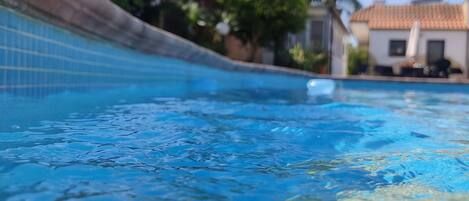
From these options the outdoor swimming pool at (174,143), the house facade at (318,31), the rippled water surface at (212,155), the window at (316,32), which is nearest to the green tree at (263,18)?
the house facade at (318,31)

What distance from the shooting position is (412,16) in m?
30.2

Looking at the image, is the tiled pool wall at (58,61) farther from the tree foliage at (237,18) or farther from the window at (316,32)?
the window at (316,32)

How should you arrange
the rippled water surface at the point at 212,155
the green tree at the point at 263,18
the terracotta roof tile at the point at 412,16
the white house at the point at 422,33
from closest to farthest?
the rippled water surface at the point at 212,155 < the green tree at the point at 263,18 < the white house at the point at 422,33 < the terracotta roof tile at the point at 412,16

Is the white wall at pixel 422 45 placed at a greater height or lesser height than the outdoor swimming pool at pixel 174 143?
greater

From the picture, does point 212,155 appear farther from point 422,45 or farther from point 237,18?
point 422,45

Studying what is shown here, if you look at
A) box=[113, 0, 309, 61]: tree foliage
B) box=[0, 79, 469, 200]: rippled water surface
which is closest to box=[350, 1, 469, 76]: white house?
box=[113, 0, 309, 61]: tree foliage

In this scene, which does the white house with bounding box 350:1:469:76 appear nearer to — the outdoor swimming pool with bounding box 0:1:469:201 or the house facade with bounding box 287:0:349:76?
the house facade with bounding box 287:0:349:76

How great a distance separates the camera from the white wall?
26.9m

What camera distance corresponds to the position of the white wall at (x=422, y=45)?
1059 inches

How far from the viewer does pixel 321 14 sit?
23.8 metres

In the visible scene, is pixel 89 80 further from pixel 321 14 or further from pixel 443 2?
pixel 443 2

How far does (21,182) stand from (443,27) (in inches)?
1102

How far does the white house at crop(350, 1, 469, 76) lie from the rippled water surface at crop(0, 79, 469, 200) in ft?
78.1

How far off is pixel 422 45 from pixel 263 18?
12.5m
